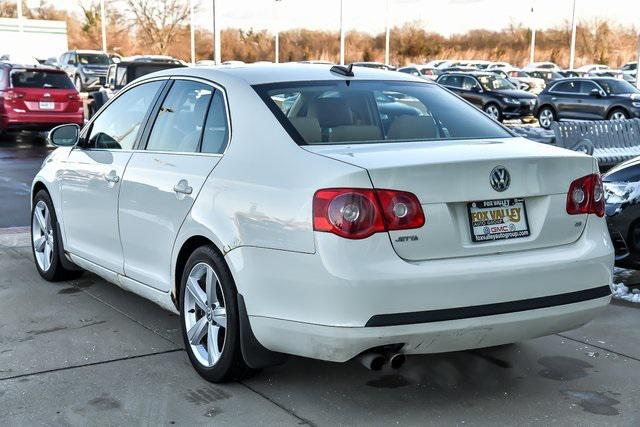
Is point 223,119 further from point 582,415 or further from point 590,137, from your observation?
point 590,137

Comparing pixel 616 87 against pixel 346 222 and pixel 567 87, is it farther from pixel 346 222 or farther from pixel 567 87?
pixel 346 222

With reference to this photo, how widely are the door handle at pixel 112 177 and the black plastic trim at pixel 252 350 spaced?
1597 millimetres

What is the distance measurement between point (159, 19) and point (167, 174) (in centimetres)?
7009

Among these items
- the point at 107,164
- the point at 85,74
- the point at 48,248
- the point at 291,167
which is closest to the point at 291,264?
the point at 291,167

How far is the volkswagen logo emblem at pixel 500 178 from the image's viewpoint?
12.7 ft

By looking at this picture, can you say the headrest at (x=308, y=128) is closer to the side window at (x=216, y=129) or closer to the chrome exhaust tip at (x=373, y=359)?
the side window at (x=216, y=129)

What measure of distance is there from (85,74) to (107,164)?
3456 cm

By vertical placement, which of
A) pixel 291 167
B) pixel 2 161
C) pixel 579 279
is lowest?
pixel 2 161

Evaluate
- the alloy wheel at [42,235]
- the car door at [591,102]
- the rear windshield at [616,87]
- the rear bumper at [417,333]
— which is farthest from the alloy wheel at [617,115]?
the rear bumper at [417,333]

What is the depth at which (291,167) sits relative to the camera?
394 centimetres

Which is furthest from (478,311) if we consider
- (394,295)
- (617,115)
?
(617,115)

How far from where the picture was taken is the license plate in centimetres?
384

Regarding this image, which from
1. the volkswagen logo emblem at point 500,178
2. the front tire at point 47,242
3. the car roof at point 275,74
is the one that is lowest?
the front tire at point 47,242

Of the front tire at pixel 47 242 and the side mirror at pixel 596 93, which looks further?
the side mirror at pixel 596 93
